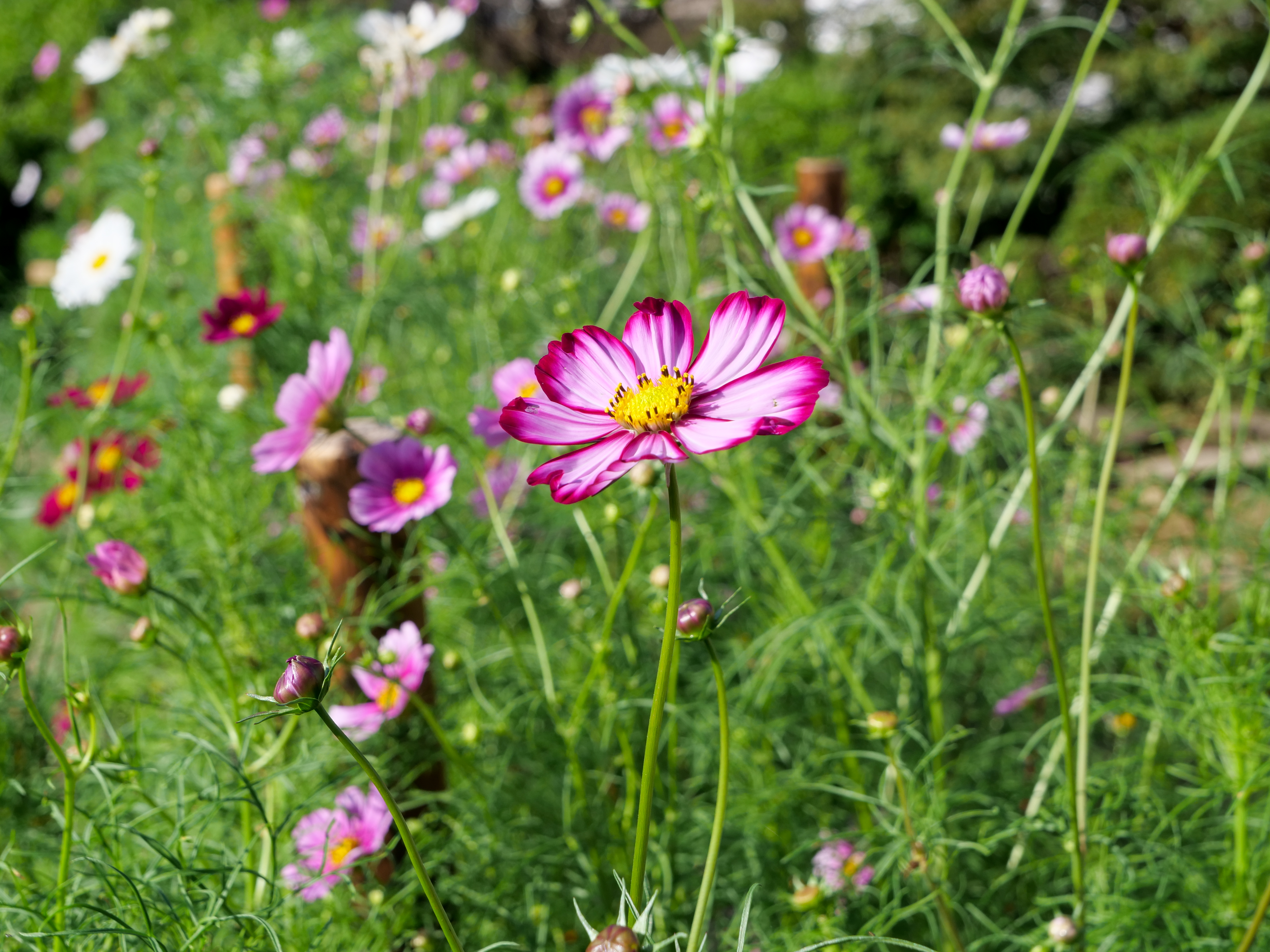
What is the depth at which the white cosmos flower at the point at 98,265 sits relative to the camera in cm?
133

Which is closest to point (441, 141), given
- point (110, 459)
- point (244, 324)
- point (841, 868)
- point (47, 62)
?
point (110, 459)

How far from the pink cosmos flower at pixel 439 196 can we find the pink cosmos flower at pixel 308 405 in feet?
4.57

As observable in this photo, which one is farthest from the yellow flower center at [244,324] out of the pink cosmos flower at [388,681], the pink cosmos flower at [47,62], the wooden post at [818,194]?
the pink cosmos flower at [47,62]

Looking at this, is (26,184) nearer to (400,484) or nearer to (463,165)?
→ (463,165)

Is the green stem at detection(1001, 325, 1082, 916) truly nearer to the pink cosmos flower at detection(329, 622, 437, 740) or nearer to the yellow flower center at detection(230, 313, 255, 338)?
the pink cosmos flower at detection(329, 622, 437, 740)

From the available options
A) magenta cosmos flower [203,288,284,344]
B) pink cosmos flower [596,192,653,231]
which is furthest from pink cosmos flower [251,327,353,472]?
pink cosmos flower [596,192,653,231]

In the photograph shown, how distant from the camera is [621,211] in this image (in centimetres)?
189

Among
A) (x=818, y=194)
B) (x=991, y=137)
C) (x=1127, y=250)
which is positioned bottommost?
(x=818, y=194)

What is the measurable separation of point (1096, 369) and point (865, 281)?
0.90 metres

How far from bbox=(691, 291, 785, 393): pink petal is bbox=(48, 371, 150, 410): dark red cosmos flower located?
0.91m

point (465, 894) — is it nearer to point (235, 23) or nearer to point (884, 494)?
point (884, 494)

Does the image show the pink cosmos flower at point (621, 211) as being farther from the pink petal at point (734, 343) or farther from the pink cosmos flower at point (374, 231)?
the pink petal at point (734, 343)

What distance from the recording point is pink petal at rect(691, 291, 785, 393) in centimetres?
51

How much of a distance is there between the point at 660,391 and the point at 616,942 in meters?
0.27
